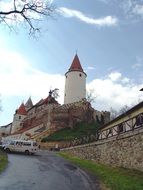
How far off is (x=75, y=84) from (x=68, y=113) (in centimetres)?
1278

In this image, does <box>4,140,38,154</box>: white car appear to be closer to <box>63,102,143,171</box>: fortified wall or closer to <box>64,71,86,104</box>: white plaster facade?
<box>63,102,143,171</box>: fortified wall

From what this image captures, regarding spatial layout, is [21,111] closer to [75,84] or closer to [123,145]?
[75,84]

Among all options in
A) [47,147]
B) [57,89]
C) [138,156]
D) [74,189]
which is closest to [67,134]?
A: [47,147]

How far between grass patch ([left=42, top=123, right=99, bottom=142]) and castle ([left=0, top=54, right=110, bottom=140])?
1.77m

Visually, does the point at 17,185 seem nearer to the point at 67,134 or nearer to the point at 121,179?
the point at 121,179

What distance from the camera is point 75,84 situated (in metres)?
82.1

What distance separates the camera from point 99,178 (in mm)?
18266

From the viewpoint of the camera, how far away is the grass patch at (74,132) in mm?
61056

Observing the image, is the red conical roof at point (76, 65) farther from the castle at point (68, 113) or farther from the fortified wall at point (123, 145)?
the fortified wall at point (123, 145)

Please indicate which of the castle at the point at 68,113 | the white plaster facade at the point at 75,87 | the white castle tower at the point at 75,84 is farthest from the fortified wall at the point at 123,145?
the white castle tower at the point at 75,84

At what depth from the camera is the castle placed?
70562 millimetres

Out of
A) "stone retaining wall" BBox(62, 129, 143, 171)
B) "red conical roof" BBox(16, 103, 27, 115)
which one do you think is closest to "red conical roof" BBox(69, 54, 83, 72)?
"red conical roof" BBox(16, 103, 27, 115)

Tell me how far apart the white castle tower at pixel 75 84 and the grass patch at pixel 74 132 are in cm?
1173

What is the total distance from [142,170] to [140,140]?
1.96 meters
